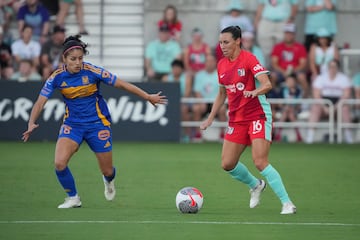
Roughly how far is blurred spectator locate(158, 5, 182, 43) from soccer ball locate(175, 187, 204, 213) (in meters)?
13.3

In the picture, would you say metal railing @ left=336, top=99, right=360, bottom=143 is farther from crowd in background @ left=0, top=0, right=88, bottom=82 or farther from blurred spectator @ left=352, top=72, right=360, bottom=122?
crowd in background @ left=0, top=0, right=88, bottom=82

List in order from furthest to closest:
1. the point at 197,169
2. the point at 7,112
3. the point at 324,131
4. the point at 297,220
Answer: the point at 324,131 < the point at 7,112 < the point at 197,169 < the point at 297,220

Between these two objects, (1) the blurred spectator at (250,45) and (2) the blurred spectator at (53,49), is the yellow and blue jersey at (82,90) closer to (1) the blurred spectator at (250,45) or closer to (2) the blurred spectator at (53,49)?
(1) the blurred spectator at (250,45)

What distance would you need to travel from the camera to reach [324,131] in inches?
948

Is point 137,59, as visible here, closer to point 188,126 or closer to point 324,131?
point 188,126

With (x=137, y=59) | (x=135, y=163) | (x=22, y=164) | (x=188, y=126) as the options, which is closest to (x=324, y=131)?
(x=188, y=126)

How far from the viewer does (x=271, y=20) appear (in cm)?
2480

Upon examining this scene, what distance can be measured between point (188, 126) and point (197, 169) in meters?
6.32

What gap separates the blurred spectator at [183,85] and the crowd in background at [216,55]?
0.08 feet

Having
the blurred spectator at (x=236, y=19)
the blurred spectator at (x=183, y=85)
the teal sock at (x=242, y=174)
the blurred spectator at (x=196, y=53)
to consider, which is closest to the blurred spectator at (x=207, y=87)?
the blurred spectator at (x=183, y=85)

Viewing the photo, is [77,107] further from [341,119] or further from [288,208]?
[341,119]

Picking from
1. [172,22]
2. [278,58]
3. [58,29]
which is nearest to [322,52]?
[278,58]

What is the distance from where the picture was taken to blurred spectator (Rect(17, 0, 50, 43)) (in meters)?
24.4

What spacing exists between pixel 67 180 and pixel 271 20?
13856 mm
